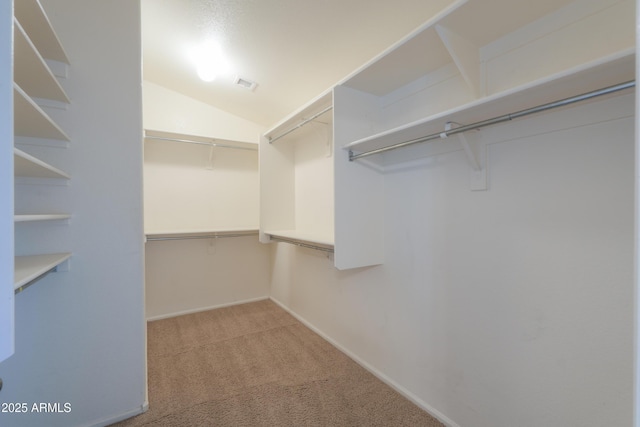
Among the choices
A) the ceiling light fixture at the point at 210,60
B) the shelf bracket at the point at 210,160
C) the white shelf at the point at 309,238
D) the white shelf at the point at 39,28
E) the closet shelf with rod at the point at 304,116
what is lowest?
the white shelf at the point at 309,238

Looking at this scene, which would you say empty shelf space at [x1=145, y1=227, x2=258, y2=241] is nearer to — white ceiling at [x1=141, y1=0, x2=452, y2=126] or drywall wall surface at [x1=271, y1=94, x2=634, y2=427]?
white ceiling at [x1=141, y1=0, x2=452, y2=126]

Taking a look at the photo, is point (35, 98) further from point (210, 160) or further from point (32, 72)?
point (210, 160)

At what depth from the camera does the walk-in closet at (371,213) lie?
3.37 ft

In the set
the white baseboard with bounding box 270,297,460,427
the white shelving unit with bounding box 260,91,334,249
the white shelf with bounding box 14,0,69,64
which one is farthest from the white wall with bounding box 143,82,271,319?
the white shelf with bounding box 14,0,69,64

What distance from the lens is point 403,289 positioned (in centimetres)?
183

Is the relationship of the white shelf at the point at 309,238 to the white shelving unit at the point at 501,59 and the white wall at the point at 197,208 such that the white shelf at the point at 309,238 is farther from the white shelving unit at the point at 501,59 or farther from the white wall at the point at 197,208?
the white shelving unit at the point at 501,59

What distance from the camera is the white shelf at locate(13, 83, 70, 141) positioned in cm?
96

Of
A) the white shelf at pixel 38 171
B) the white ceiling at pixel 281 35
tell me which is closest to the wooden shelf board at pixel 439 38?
the white ceiling at pixel 281 35

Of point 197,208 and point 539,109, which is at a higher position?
point 539,109

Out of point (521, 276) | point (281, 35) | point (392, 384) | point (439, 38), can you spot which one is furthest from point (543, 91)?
point (392, 384)

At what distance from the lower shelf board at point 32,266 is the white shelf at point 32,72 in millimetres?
841

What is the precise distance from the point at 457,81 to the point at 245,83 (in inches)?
74.7

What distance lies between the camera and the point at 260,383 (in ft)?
6.58

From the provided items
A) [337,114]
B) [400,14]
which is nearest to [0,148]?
[337,114]
